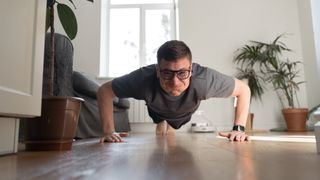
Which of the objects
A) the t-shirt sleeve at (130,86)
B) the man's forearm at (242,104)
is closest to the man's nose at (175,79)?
the t-shirt sleeve at (130,86)

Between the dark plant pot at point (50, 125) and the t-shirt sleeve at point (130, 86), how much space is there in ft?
1.82

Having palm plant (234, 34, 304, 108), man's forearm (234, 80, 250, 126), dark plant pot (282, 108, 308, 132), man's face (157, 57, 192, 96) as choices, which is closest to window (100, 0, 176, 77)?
palm plant (234, 34, 304, 108)

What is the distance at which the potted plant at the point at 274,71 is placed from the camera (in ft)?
12.7

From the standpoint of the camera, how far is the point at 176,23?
4496 millimetres

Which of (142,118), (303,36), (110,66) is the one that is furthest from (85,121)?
(303,36)

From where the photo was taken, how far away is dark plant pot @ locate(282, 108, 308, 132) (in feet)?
12.1

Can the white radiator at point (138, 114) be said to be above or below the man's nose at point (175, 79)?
below

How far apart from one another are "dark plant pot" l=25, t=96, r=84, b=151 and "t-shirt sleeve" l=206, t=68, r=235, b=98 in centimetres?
81

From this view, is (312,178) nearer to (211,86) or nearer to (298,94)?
(211,86)

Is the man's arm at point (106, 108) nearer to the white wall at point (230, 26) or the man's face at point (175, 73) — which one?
the man's face at point (175, 73)

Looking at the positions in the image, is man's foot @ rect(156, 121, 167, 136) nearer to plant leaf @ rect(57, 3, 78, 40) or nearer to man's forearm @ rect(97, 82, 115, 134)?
man's forearm @ rect(97, 82, 115, 134)

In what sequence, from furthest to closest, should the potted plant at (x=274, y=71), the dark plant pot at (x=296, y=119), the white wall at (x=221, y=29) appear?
the white wall at (x=221, y=29) < the potted plant at (x=274, y=71) < the dark plant pot at (x=296, y=119)

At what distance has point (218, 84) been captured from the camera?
1653mm

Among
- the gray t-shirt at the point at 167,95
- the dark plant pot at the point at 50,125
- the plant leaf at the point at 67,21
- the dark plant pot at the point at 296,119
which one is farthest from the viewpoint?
the dark plant pot at the point at 296,119
